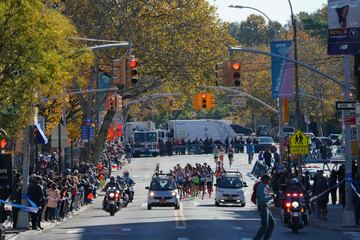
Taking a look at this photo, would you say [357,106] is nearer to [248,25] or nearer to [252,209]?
[252,209]

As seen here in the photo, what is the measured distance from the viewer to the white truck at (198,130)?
4368 inches

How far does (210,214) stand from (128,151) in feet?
164

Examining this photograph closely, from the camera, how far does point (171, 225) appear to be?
38875 millimetres

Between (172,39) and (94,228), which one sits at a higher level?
(172,39)

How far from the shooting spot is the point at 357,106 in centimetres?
3703

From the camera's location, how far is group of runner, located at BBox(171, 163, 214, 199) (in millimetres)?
60688

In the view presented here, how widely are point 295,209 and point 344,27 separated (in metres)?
5.82

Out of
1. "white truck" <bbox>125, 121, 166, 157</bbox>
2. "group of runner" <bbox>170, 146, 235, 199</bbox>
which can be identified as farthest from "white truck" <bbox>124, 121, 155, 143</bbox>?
"group of runner" <bbox>170, 146, 235, 199</bbox>

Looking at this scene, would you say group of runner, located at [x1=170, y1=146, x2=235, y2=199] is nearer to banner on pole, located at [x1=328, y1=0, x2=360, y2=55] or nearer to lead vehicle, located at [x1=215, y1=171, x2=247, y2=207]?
lead vehicle, located at [x1=215, y1=171, x2=247, y2=207]

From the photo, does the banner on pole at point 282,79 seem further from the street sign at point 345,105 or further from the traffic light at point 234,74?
the street sign at point 345,105

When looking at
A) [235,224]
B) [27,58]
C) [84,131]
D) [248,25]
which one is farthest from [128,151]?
[248,25]

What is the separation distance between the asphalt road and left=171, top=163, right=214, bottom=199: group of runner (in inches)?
97.2

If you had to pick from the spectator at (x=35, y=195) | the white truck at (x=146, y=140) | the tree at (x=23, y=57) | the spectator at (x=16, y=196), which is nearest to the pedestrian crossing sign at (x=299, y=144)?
the spectator at (x=16, y=196)

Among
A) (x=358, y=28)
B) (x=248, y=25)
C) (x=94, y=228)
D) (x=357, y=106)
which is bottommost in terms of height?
(x=94, y=228)
